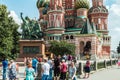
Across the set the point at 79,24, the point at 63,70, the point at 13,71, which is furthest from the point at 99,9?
the point at 13,71

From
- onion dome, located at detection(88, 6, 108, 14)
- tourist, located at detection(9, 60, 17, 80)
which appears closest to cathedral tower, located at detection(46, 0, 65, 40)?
onion dome, located at detection(88, 6, 108, 14)

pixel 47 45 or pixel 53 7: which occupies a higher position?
pixel 53 7

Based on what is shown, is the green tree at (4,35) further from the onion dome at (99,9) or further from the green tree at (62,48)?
the onion dome at (99,9)

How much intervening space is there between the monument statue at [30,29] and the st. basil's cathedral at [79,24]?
33807 millimetres

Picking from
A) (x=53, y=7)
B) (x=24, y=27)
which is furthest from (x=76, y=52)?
(x=24, y=27)

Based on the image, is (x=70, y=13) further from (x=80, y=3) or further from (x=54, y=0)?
(x=54, y=0)

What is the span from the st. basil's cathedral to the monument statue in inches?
1331

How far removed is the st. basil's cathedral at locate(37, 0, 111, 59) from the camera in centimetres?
8531

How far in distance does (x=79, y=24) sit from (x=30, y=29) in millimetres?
48122

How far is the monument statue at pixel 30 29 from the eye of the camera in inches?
1981

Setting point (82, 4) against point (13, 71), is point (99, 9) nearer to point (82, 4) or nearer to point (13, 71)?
point (82, 4)

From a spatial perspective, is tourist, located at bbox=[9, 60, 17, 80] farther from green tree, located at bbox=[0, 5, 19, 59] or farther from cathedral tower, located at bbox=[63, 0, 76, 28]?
cathedral tower, located at bbox=[63, 0, 76, 28]

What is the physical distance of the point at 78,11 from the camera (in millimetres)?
100875

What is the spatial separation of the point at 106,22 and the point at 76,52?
18.6 m
